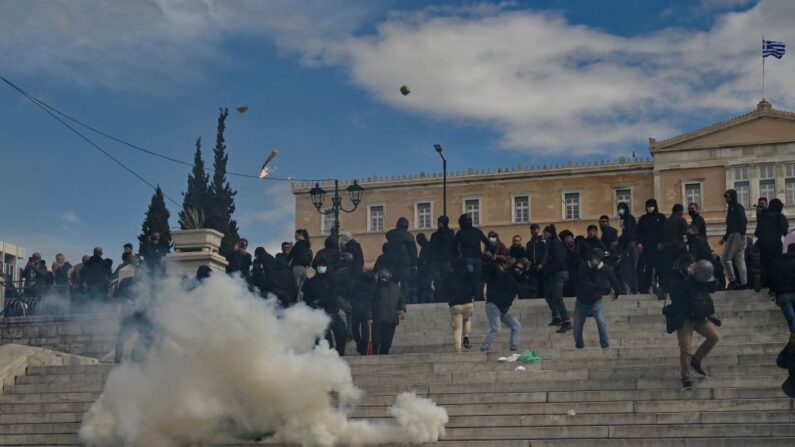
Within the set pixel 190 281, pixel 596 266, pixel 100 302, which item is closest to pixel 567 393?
pixel 596 266

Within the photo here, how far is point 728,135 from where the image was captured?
63.3m

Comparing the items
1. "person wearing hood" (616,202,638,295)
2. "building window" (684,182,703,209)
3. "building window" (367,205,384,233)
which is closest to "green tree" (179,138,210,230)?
"building window" (367,205,384,233)

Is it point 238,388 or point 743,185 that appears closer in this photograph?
point 238,388

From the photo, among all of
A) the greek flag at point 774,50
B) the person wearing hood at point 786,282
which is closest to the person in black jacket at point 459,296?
the person wearing hood at point 786,282

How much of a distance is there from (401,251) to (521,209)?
1846 inches

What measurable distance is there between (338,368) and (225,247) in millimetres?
14482

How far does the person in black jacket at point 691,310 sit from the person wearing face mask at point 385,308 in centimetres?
485

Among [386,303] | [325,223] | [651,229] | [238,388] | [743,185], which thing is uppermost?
[743,185]

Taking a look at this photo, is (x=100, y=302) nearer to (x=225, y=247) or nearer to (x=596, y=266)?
(x=225, y=247)

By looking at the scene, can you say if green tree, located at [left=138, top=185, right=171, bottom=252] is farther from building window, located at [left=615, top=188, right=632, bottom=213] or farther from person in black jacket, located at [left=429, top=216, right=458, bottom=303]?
person in black jacket, located at [left=429, top=216, right=458, bottom=303]

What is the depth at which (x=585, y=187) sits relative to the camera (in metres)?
64.9

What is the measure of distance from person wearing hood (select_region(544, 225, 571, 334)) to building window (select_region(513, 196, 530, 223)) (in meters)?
48.1

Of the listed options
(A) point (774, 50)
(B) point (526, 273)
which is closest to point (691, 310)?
(B) point (526, 273)

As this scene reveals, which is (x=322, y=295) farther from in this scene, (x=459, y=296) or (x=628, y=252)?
(x=628, y=252)
